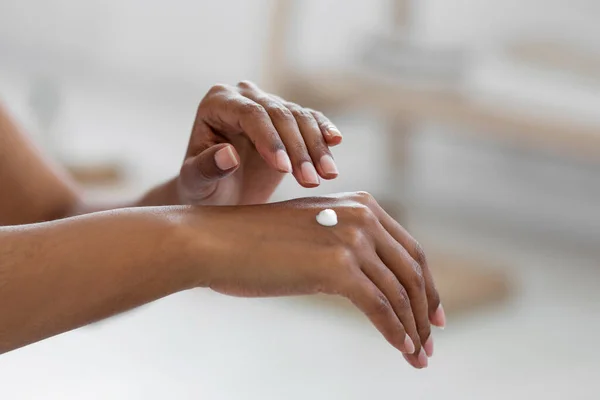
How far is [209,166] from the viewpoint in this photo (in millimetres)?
1009

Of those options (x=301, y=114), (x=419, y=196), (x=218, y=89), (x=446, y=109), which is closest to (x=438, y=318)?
(x=301, y=114)

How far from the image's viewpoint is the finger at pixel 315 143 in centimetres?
94

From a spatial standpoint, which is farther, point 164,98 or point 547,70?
point 164,98

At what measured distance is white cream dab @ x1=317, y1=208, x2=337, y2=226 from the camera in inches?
35.2

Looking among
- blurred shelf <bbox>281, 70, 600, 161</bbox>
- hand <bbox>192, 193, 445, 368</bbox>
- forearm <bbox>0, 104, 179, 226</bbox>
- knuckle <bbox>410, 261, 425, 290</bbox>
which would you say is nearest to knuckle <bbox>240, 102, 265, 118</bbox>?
hand <bbox>192, 193, 445, 368</bbox>

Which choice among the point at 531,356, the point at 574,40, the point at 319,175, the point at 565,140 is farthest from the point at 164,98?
the point at 319,175

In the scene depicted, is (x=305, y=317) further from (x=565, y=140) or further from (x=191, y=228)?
(x=191, y=228)

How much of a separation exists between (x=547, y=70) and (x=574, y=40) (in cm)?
32

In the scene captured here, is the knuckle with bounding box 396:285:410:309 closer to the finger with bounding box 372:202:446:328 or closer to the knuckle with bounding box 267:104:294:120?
the finger with bounding box 372:202:446:328

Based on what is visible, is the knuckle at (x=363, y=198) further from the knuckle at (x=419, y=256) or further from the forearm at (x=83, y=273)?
the forearm at (x=83, y=273)

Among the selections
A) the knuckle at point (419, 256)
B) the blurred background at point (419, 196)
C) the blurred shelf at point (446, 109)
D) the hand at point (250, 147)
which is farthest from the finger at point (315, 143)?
the blurred shelf at point (446, 109)

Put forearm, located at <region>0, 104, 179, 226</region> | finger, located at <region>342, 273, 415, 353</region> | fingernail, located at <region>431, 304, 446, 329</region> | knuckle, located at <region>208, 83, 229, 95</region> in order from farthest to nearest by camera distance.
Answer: forearm, located at <region>0, 104, 179, 226</region> < knuckle, located at <region>208, 83, 229, 95</region> < fingernail, located at <region>431, 304, 446, 329</region> < finger, located at <region>342, 273, 415, 353</region>

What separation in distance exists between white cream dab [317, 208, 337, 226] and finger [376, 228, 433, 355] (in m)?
0.04

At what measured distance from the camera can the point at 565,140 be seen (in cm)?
266
